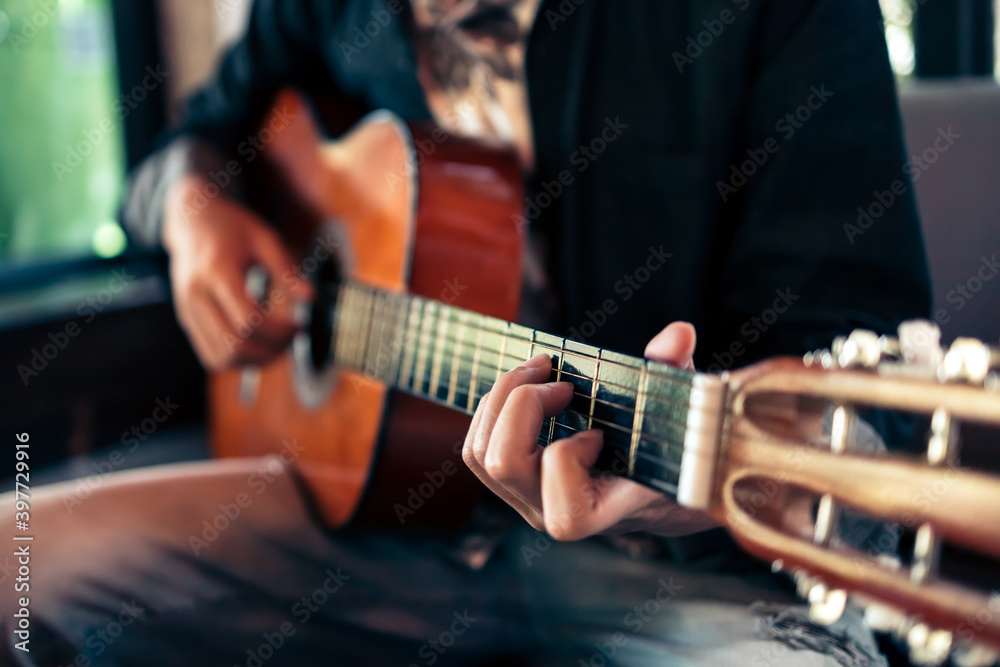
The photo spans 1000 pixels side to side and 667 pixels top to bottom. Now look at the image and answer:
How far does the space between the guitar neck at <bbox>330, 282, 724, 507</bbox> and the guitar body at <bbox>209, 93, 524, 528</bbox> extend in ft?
0.28

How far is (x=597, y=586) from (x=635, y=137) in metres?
0.47

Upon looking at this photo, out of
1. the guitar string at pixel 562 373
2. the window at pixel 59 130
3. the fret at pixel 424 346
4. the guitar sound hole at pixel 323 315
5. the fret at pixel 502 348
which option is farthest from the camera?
the window at pixel 59 130

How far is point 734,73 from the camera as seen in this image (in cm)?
69

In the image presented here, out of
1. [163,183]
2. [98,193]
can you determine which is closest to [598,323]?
[163,183]

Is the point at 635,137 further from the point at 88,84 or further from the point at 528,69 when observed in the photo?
the point at 88,84

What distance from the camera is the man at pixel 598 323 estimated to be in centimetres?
55

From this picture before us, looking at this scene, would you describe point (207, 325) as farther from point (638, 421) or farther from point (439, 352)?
point (638, 421)

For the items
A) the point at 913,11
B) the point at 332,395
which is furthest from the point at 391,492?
the point at 913,11

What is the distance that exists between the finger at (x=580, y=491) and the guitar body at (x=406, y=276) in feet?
0.89

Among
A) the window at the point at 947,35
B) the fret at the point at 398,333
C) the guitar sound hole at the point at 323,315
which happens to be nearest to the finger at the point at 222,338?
the guitar sound hole at the point at 323,315

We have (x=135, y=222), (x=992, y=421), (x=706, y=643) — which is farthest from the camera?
Answer: (x=135, y=222)

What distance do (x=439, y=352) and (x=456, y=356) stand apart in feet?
0.11

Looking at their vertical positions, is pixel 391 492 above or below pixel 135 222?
below

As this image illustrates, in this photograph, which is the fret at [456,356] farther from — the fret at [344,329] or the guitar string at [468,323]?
the fret at [344,329]
